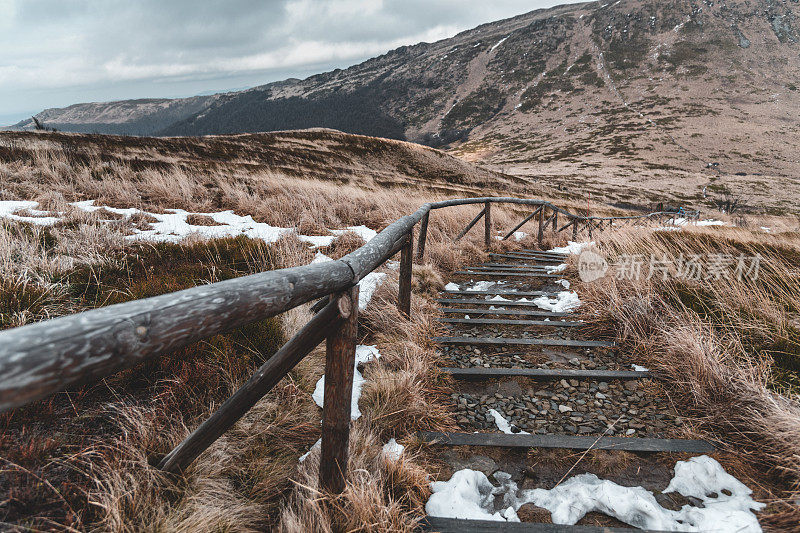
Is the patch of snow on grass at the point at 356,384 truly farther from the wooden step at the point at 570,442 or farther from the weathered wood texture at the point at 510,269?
the weathered wood texture at the point at 510,269

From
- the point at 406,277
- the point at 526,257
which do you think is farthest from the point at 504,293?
the point at 526,257

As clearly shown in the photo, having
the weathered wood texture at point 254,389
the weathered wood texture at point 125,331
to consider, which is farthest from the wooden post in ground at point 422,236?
the weathered wood texture at point 125,331

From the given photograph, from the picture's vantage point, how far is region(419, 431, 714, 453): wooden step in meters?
2.39

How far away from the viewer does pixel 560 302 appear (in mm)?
5180

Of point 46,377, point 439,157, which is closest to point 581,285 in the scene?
point 46,377

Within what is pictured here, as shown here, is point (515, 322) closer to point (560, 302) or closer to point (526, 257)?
point (560, 302)

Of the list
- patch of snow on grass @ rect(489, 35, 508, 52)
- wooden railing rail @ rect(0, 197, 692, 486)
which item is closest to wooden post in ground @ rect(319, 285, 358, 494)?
wooden railing rail @ rect(0, 197, 692, 486)

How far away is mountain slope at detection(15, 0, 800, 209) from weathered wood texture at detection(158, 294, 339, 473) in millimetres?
47047

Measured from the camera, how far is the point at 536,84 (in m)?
148

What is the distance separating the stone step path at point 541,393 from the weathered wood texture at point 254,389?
44.3 inches

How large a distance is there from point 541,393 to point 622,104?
5590 inches

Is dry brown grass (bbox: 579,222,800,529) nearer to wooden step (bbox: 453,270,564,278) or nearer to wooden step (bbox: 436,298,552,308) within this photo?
wooden step (bbox: 436,298,552,308)

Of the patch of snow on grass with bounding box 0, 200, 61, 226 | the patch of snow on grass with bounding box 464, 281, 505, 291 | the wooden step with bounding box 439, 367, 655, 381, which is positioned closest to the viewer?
the wooden step with bounding box 439, 367, 655, 381

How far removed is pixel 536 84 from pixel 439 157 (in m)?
138
